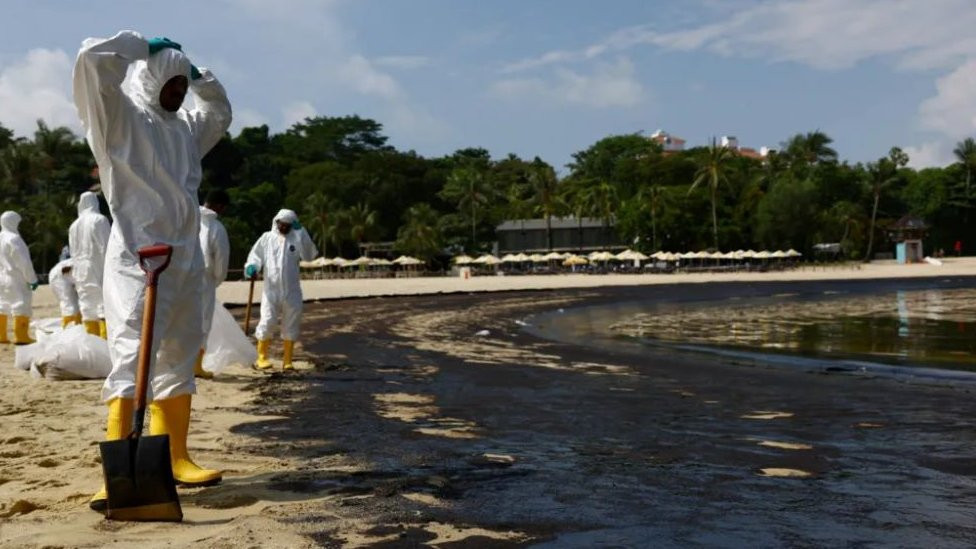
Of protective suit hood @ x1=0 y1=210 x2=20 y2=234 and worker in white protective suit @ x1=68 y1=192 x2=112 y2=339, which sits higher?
protective suit hood @ x1=0 y1=210 x2=20 y2=234

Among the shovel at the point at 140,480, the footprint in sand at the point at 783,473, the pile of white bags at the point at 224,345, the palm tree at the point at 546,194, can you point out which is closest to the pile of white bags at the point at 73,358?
the pile of white bags at the point at 224,345

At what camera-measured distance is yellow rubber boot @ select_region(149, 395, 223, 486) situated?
4.61 meters

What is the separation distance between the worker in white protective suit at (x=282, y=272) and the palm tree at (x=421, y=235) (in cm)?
7002

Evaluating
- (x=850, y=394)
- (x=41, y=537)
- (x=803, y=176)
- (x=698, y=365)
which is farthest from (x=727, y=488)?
(x=803, y=176)

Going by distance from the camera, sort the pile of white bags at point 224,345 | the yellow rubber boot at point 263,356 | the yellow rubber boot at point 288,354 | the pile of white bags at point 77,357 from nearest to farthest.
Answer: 1. the pile of white bags at point 77,357
2. the pile of white bags at point 224,345
3. the yellow rubber boot at point 288,354
4. the yellow rubber boot at point 263,356

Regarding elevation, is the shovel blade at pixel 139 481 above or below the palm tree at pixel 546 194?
below

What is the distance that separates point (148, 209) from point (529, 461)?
252 cm

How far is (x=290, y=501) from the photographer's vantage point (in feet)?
14.1

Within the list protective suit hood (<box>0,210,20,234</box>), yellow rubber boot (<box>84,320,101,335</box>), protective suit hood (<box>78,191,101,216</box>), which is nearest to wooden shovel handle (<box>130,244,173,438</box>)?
protective suit hood (<box>78,191,101,216</box>)

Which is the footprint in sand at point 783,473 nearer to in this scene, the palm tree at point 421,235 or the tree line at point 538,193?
the tree line at point 538,193

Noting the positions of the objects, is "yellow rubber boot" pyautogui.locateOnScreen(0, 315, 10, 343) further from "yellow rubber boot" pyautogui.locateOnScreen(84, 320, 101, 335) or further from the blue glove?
the blue glove

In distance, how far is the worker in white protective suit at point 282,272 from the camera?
990 centimetres

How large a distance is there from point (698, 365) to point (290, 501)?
7.88 m

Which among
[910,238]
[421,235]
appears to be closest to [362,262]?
[421,235]
